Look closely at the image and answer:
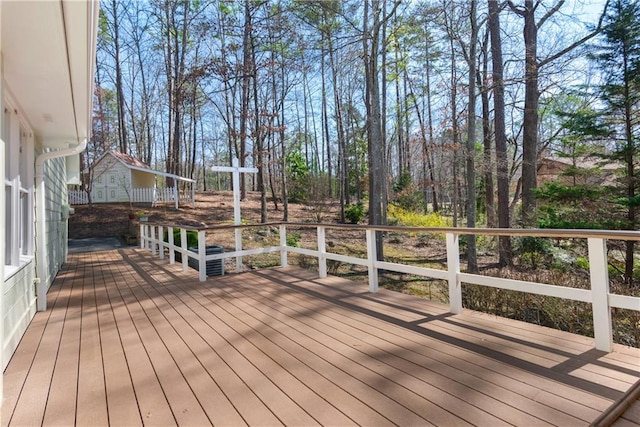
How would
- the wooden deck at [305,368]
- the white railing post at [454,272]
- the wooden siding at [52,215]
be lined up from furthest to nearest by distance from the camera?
1. the wooden siding at [52,215]
2. the white railing post at [454,272]
3. the wooden deck at [305,368]

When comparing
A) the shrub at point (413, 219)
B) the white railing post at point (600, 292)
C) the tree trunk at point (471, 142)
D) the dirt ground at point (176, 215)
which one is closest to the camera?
the white railing post at point (600, 292)

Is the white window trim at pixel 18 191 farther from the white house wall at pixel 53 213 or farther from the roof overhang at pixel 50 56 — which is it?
the white house wall at pixel 53 213

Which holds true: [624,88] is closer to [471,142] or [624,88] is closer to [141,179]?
[471,142]

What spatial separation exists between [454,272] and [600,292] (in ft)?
3.48

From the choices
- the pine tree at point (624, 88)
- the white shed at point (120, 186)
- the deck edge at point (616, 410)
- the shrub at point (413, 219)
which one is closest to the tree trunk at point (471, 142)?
the pine tree at point (624, 88)

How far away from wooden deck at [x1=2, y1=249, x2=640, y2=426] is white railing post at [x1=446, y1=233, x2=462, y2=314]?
100mm

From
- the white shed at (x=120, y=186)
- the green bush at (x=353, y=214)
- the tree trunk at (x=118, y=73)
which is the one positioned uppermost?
the tree trunk at (x=118, y=73)

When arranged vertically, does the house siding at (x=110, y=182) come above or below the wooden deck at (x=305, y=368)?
above

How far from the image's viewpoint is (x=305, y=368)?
7.00ft

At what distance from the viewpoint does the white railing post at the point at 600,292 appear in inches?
86.2

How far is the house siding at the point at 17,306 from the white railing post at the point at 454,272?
3.31m

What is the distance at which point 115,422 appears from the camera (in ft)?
5.34

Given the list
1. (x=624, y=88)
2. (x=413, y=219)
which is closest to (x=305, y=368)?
(x=624, y=88)

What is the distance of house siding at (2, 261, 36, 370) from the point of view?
2412mm
